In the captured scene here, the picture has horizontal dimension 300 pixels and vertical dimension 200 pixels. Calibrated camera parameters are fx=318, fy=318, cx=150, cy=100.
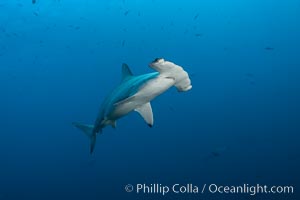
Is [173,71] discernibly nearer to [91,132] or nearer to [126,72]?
[126,72]

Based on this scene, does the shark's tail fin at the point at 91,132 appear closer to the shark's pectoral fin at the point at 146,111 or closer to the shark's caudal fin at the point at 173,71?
the shark's pectoral fin at the point at 146,111

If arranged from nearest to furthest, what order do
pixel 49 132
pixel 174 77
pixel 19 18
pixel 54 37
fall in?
pixel 174 77 < pixel 19 18 < pixel 54 37 < pixel 49 132

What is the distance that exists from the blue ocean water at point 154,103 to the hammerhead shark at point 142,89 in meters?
9.21

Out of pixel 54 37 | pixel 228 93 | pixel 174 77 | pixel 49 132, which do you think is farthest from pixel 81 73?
pixel 174 77

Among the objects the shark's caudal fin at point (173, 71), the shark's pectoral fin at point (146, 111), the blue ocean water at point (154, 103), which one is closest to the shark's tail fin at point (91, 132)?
the shark's pectoral fin at point (146, 111)

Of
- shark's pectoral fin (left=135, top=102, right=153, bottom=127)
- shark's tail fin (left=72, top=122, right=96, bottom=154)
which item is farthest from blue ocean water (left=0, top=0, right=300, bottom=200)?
shark's pectoral fin (left=135, top=102, right=153, bottom=127)

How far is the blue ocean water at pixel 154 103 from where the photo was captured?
1396 centimetres

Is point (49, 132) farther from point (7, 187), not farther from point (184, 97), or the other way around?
point (184, 97)

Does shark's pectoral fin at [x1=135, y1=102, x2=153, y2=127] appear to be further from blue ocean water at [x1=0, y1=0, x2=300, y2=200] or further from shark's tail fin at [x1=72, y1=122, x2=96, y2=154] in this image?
blue ocean water at [x1=0, y1=0, x2=300, y2=200]

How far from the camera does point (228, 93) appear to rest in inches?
720

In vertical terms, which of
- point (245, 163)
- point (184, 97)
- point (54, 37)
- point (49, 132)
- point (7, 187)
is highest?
point (54, 37)

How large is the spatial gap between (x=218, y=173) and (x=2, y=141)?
38.1 ft

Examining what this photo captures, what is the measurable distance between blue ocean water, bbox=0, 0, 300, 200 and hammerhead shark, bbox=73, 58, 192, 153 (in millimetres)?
9209

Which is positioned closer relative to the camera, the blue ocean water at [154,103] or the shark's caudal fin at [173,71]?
the shark's caudal fin at [173,71]
